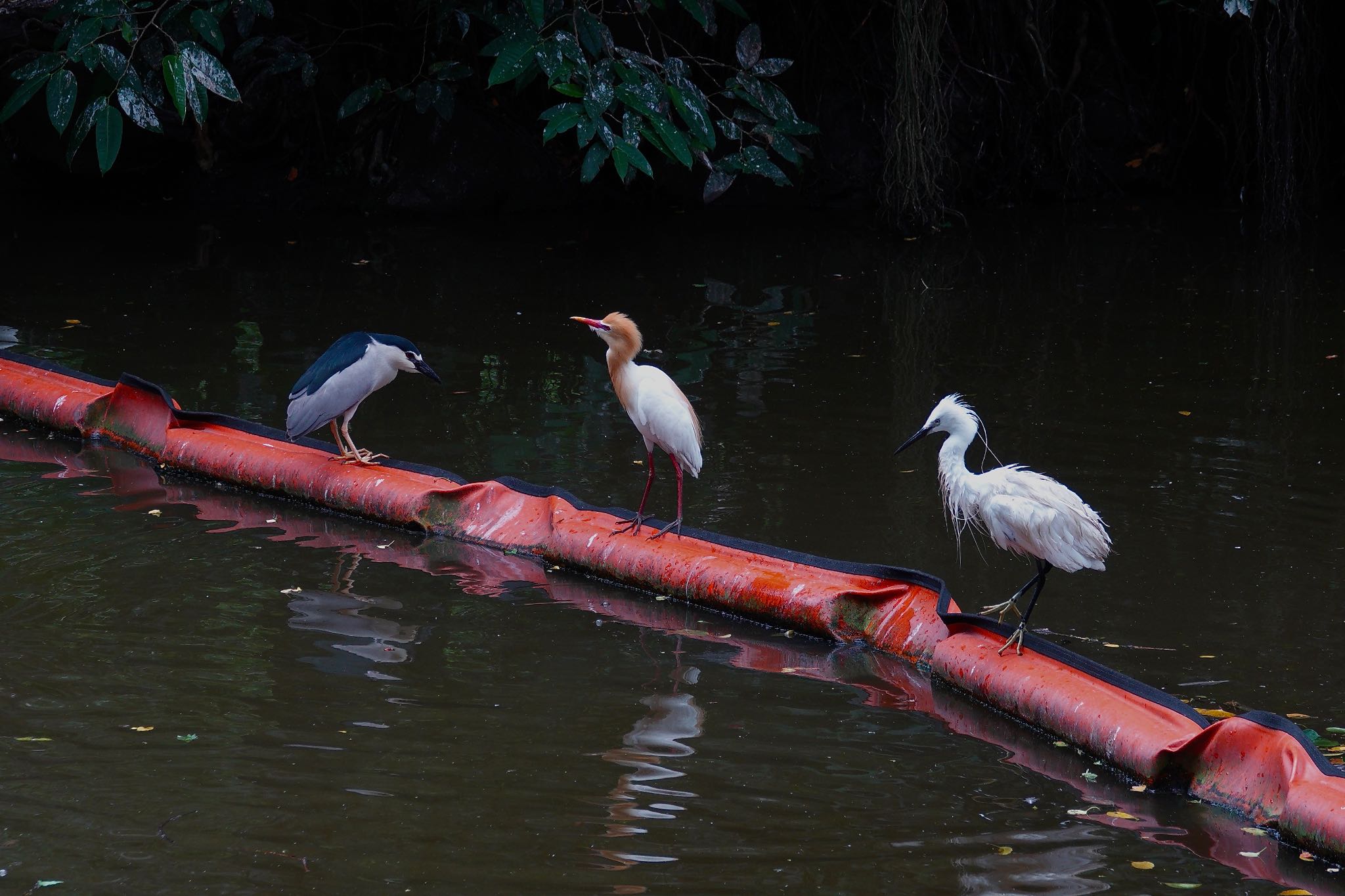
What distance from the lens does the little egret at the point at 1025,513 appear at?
4.16 metres

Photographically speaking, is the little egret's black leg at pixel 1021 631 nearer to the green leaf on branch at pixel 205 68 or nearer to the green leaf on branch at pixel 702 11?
the green leaf on branch at pixel 205 68

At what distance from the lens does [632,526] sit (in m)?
5.29

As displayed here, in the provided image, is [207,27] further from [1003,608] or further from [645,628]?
[1003,608]

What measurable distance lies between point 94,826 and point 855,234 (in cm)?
915

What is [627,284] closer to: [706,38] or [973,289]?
[973,289]

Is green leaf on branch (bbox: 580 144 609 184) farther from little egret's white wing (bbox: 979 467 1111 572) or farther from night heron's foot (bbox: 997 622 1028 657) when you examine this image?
night heron's foot (bbox: 997 622 1028 657)

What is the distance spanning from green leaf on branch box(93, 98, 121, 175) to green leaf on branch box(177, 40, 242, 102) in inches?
19.0

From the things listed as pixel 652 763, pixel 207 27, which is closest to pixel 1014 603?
pixel 652 763

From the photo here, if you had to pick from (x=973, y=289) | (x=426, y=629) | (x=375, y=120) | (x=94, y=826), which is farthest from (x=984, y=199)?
(x=94, y=826)

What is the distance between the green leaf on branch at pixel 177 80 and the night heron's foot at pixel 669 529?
4.22m

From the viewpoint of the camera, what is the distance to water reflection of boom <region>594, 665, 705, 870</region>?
353cm

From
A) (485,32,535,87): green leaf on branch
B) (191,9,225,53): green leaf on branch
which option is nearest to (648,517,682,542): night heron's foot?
(485,32,535,87): green leaf on branch

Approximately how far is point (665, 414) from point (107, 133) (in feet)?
13.7

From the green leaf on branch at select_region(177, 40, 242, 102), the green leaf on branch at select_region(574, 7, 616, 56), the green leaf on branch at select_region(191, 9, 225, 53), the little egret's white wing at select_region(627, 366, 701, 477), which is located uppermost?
the green leaf on branch at select_region(574, 7, 616, 56)
